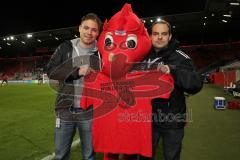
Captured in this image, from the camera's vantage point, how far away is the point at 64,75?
9.03 feet

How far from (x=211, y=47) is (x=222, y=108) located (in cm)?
2738

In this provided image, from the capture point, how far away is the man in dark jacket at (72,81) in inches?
111

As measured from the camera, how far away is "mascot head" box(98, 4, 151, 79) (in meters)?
2.54

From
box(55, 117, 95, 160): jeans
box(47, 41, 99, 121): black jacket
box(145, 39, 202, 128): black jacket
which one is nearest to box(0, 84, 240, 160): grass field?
box(55, 117, 95, 160): jeans

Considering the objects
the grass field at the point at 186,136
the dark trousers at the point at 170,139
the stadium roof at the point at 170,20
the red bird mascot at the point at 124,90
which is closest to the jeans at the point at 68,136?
the red bird mascot at the point at 124,90

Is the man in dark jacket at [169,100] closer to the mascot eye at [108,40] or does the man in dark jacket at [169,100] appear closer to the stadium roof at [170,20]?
the mascot eye at [108,40]

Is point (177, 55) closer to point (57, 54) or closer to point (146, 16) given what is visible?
point (57, 54)

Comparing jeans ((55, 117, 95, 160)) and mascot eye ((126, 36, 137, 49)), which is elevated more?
mascot eye ((126, 36, 137, 49))

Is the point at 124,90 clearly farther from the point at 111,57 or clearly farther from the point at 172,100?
the point at 172,100

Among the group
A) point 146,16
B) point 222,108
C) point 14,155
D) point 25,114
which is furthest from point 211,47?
point 14,155

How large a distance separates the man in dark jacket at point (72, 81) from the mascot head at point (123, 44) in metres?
0.21

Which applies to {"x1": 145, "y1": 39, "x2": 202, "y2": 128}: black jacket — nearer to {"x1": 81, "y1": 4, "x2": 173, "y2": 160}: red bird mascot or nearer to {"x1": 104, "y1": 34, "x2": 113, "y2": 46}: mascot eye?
{"x1": 81, "y1": 4, "x2": 173, "y2": 160}: red bird mascot

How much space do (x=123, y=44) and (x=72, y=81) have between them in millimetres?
622

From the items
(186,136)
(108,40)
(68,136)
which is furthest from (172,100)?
(186,136)
